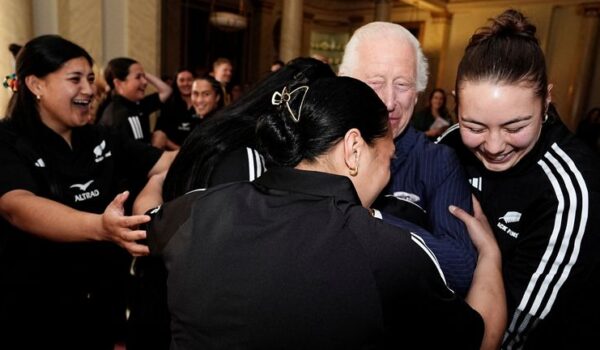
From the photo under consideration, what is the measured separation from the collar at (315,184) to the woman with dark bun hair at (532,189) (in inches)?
23.4

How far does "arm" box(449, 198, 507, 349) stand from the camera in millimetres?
993

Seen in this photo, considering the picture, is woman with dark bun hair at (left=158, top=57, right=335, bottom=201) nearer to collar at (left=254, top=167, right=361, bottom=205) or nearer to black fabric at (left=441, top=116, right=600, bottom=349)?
collar at (left=254, top=167, right=361, bottom=205)

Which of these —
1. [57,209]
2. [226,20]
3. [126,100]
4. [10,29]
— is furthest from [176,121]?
[226,20]

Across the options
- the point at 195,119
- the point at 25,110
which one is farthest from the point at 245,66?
the point at 25,110

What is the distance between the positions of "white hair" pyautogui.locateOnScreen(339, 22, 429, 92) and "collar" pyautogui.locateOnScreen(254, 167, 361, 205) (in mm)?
750

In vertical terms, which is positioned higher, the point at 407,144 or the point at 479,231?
the point at 407,144

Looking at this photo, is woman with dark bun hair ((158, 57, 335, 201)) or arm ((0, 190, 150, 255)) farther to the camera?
arm ((0, 190, 150, 255))

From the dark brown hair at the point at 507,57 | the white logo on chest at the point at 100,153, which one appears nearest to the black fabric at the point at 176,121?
the white logo on chest at the point at 100,153

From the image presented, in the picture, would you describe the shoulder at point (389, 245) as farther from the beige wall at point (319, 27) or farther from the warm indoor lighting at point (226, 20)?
the warm indoor lighting at point (226, 20)

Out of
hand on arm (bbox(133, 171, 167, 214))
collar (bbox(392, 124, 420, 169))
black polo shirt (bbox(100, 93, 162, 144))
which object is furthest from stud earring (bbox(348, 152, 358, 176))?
black polo shirt (bbox(100, 93, 162, 144))

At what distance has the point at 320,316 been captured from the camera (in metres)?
0.79

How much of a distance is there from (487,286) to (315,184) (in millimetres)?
518

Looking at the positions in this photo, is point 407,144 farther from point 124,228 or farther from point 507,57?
point 124,228

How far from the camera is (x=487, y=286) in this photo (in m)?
1.05
